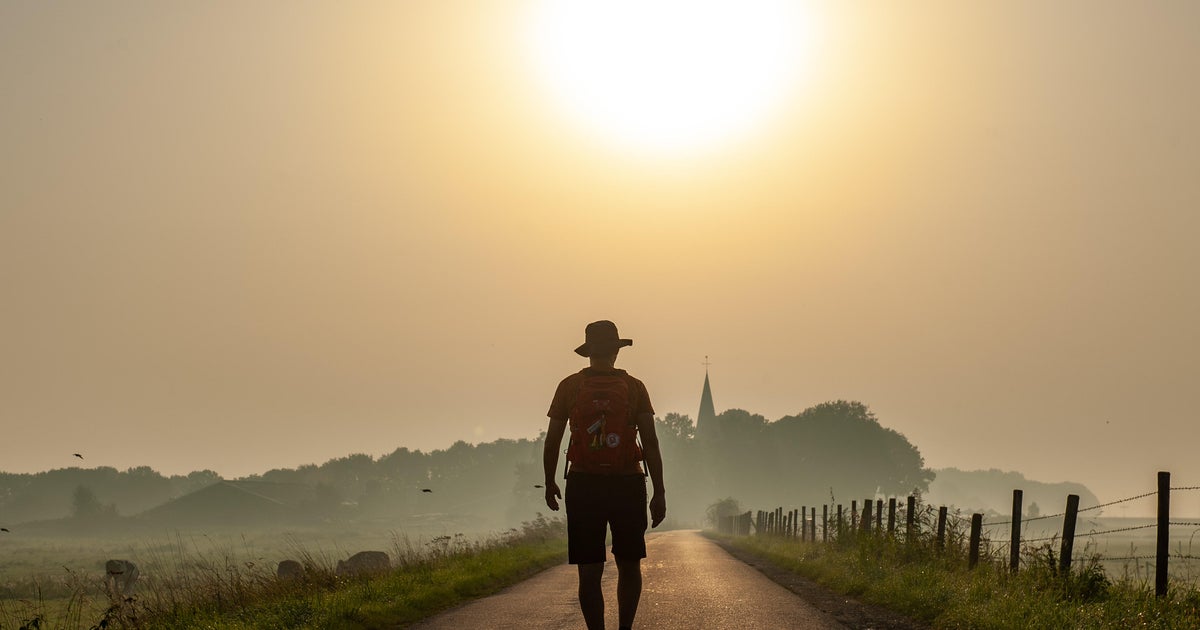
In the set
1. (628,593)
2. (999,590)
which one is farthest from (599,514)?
(999,590)

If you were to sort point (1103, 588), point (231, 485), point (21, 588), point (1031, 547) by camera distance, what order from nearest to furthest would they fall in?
1. point (1103, 588)
2. point (1031, 547)
3. point (21, 588)
4. point (231, 485)

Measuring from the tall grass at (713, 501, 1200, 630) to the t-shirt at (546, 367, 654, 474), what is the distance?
4308 millimetres

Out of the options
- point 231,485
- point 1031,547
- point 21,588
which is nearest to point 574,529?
point 1031,547

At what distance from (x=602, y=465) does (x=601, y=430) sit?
0.80 ft

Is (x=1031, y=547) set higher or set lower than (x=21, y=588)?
higher

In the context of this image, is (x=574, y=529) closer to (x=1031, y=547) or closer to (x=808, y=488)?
(x=1031, y=547)

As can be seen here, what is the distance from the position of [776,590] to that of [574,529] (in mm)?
7810

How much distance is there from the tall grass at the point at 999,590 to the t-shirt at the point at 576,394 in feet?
14.1

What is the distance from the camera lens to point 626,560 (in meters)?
6.61

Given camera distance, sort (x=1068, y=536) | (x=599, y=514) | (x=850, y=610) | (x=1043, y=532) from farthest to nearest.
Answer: (x=1043, y=532), (x=1068, y=536), (x=850, y=610), (x=599, y=514)

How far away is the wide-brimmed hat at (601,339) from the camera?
6.75 meters

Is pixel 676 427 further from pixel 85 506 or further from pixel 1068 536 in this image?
pixel 1068 536

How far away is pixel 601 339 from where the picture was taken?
6.78 metres

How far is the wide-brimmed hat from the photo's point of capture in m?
6.75
